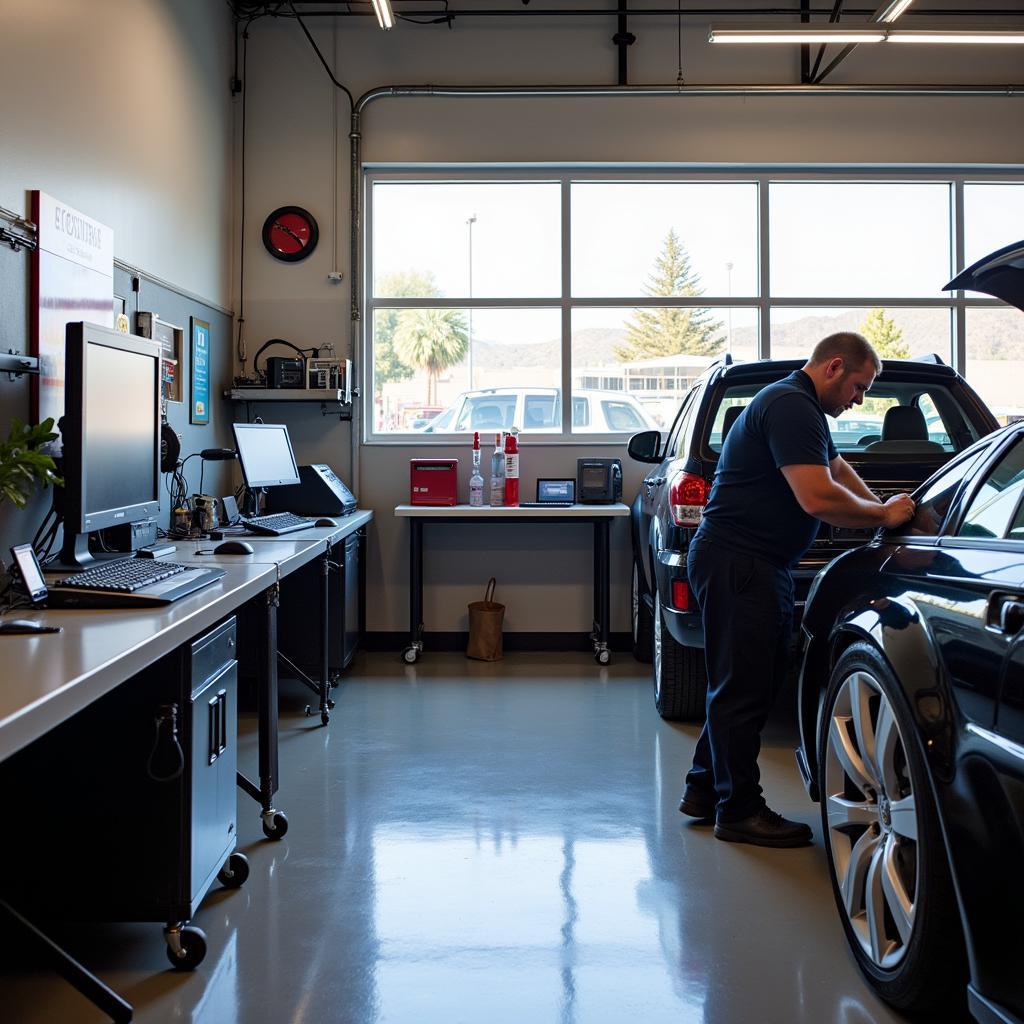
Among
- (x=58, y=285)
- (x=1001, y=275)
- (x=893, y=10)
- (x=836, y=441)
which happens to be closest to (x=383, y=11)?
(x=58, y=285)

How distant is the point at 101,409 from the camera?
2768mm

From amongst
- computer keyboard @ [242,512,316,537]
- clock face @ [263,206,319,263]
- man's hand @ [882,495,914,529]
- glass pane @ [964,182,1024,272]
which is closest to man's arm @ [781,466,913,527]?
man's hand @ [882,495,914,529]

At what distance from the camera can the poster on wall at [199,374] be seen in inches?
211

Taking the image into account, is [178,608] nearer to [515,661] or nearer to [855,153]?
[515,661]

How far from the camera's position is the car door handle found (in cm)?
153

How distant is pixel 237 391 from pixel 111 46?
2069mm

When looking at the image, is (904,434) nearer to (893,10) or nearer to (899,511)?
(899,511)

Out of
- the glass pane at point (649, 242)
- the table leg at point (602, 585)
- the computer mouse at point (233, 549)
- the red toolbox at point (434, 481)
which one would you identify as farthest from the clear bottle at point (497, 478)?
the computer mouse at point (233, 549)

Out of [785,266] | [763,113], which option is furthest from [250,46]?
[785,266]

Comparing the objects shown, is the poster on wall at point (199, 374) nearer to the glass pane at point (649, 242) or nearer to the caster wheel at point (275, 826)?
the glass pane at point (649, 242)

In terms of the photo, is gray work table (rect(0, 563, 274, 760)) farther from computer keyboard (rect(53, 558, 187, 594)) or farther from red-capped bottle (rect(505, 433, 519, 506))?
red-capped bottle (rect(505, 433, 519, 506))

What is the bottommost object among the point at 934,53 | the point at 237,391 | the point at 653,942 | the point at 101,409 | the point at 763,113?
the point at 653,942

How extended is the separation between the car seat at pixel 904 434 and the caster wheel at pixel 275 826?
2.55 m

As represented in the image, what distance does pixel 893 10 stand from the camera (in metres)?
5.03
